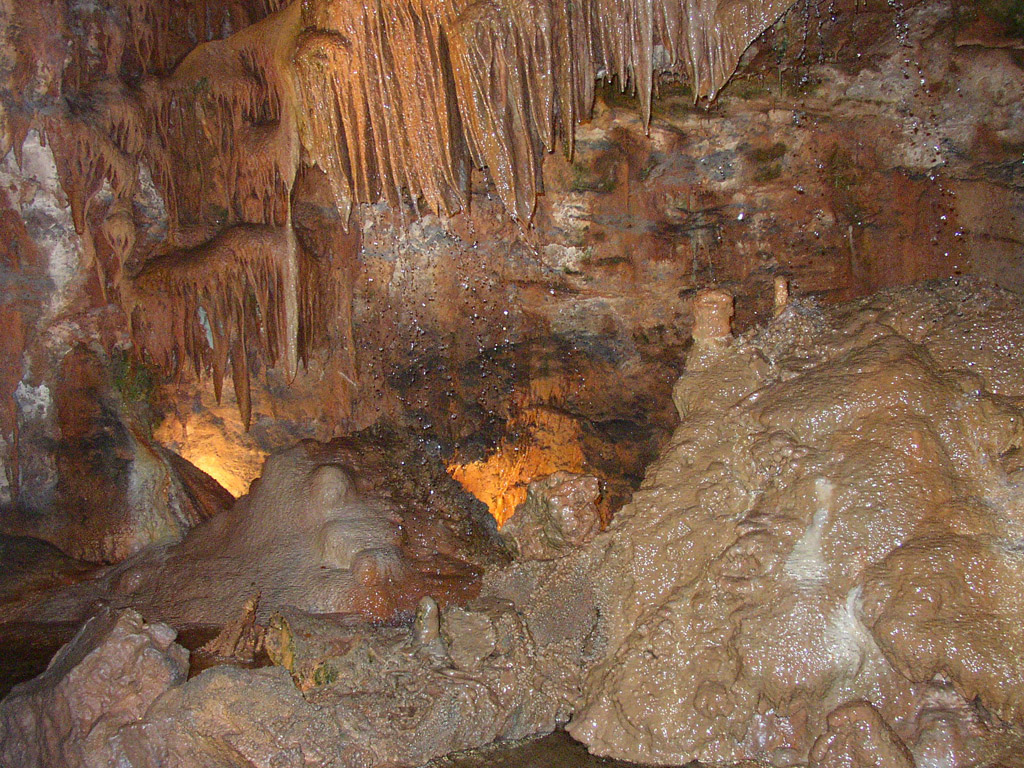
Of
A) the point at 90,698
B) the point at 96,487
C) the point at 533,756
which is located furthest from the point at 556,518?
the point at 96,487

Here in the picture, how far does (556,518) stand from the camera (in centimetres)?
539

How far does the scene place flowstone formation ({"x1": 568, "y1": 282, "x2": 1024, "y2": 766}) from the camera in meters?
3.46

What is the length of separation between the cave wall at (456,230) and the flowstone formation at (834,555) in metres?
2.73

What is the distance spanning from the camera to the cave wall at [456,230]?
21.9 feet

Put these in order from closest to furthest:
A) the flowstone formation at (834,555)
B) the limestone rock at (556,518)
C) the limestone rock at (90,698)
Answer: the flowstone formation at (834,555) → the limestone rock at (90,698) → the limestone rock at (556,518)

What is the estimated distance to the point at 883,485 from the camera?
3.87 meters

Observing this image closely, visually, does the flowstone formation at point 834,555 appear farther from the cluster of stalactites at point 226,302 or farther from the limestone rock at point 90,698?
the cluster of stalactites at point 226,302

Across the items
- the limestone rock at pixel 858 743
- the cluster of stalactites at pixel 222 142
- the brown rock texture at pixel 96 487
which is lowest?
the brown rock texture at pixel 96 487

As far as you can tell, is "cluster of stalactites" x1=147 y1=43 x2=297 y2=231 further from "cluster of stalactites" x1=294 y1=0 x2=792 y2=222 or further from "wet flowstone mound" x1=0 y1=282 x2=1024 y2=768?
"wet flowstone mound" x1=0 y1=282 x2=1024 y2=768

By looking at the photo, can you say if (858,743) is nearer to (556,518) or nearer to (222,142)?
(556,518)

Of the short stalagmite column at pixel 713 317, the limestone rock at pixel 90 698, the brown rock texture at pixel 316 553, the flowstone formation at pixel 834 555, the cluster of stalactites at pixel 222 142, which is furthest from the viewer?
the cluster of stalactites at pixel 222 142

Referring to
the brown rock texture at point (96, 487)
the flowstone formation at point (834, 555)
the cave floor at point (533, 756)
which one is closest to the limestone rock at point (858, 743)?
the flowstone formation at point (834, 555)

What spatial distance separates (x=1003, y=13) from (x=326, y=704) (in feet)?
21.7

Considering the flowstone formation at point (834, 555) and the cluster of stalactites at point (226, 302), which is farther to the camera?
the cluster of stalactites at point (226, 302)
